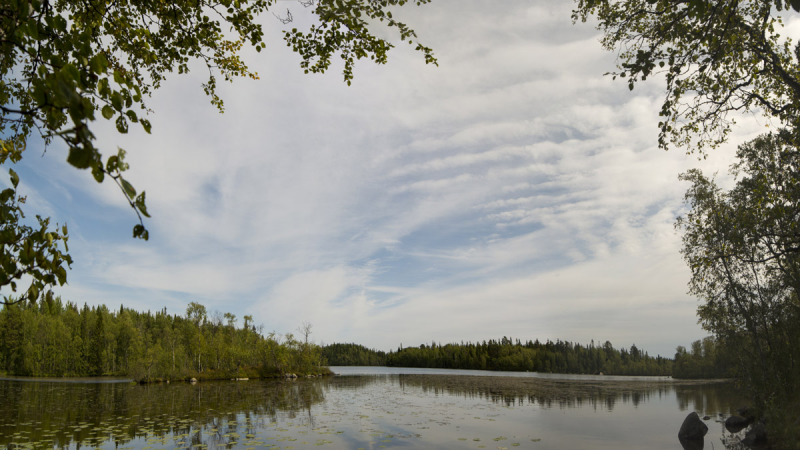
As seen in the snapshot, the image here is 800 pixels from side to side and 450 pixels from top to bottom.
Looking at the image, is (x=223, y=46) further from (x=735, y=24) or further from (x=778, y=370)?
(x=778, y=370)

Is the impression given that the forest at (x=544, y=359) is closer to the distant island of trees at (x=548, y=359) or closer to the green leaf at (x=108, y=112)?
the distant island of trees at (x=548, y=359)

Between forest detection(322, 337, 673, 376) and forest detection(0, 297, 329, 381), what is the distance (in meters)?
55.2

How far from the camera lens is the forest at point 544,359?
114875 millimetres

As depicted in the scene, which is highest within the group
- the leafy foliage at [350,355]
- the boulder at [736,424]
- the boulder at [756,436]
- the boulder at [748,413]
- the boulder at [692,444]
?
the boulder at [756,436]

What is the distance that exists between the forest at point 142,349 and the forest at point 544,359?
55.2 m

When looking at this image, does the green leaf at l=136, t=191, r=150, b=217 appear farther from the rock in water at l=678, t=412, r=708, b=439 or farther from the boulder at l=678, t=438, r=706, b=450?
the rock in water at l=678, t=412, r=708, b=439

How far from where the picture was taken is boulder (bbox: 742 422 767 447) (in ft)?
55.0

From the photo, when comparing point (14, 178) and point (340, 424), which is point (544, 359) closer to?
point (340, 424)

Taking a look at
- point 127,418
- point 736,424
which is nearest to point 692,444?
point 736,424

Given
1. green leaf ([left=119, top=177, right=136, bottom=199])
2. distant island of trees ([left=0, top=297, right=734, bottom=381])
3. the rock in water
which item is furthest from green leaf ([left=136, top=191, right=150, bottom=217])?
distant island of trees ([left=0, top=297, right=734, bottom=381])

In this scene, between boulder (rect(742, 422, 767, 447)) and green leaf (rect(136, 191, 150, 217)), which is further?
boulder (rect(742, 422, 767, 447))

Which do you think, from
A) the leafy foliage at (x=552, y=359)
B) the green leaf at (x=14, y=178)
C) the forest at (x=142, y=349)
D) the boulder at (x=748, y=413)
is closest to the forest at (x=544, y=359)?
the leafy foliage at (x=552, y=359)

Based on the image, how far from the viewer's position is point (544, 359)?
12250 cm

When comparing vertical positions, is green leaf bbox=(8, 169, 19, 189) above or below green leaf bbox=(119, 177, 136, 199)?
above
